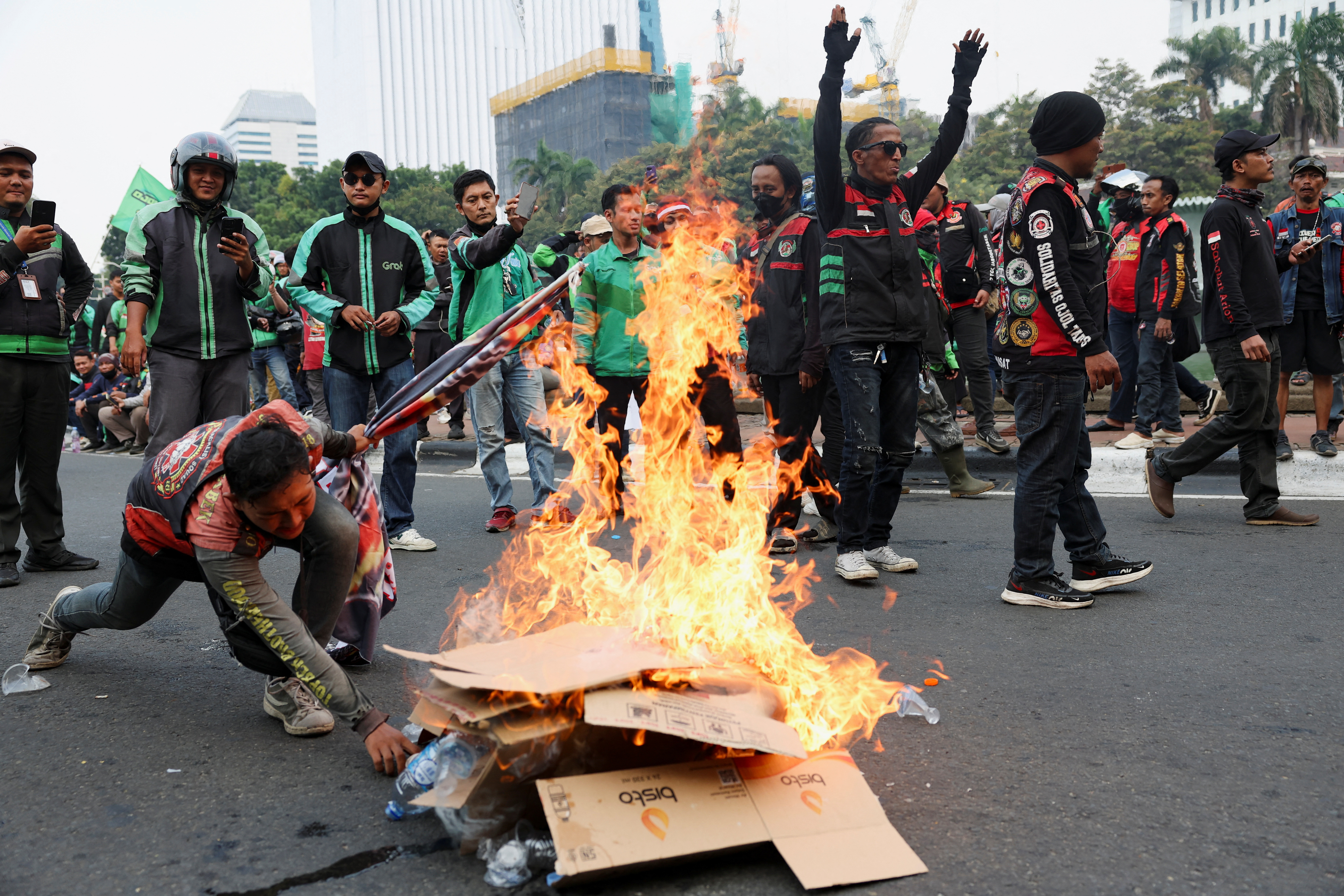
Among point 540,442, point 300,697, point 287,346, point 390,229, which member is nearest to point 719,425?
point 540,442

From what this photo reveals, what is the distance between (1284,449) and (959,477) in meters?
2.41

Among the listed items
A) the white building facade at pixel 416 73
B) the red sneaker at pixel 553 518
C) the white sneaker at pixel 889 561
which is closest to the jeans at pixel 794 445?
the white sneaker at pixel 889 561

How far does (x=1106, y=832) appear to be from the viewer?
8.50 feet

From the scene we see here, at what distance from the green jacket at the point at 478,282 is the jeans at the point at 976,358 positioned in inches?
153

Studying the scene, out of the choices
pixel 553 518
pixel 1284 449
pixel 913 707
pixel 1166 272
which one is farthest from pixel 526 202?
pixel 1284 449

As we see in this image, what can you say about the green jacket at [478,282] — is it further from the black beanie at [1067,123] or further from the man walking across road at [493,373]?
the black beanie at [1067,123]

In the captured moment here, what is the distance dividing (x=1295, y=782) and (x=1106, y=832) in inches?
26.3

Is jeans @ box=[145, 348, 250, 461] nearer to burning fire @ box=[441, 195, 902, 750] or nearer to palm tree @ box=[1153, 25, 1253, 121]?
burning fire @ box=[441, 195, 902, 750]

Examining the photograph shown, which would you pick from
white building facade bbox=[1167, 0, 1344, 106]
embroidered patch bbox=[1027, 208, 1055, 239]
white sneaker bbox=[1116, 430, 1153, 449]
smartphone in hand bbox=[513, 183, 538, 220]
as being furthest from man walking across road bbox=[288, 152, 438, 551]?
white building facade bbox=[1167, 0, 1344, 106]

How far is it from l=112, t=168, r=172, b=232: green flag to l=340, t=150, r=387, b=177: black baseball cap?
1.05 m

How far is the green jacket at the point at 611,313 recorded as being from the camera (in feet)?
23.5

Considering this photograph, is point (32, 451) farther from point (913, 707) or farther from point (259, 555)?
point (913, 707)

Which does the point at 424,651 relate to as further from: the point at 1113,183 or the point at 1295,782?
the point at 1113,183

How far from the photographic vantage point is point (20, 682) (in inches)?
153
